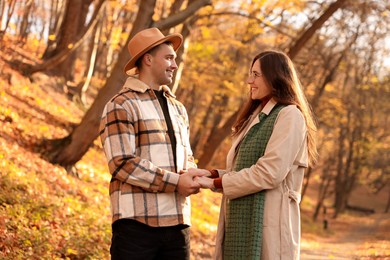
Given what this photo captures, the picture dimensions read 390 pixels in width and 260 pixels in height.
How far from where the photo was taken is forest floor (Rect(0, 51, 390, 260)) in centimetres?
715

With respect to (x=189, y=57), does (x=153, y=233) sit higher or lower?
lower

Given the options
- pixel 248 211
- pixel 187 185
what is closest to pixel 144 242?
pixel 187 185

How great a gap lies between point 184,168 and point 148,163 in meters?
0.43

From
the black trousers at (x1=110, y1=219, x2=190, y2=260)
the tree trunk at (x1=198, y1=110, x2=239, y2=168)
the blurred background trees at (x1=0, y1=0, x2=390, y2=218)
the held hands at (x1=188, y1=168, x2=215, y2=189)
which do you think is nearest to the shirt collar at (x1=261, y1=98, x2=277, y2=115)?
the held hands at (x1=188, y1=168, x2=215, y2=189)

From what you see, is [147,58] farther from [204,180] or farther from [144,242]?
[144,242]

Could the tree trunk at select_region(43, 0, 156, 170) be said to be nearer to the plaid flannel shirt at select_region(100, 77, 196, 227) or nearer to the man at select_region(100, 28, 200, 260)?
the man at select_region(100, 28, 200, 260)

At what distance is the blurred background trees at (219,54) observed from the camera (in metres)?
11.4

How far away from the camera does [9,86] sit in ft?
46.9

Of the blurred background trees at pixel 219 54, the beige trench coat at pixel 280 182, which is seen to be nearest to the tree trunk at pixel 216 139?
the blurred background trees at pixel 219 54

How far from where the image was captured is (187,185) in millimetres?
4113

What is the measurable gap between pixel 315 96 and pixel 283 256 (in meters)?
21.3

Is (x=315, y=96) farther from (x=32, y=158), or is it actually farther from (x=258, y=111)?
(x=258, y=111)

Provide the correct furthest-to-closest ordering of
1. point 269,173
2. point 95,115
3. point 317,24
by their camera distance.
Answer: point 317,24 < point 95,115 < point 269,173

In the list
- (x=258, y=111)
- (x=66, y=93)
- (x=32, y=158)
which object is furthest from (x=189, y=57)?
(x=258, y=111)
